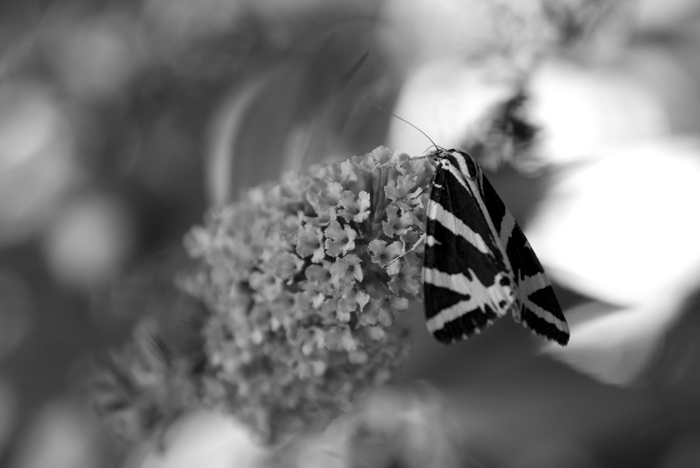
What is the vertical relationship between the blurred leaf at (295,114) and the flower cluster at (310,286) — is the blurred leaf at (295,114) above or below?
above

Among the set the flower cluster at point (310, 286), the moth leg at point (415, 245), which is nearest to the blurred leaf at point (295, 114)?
the flower cluster at point (310, 286)

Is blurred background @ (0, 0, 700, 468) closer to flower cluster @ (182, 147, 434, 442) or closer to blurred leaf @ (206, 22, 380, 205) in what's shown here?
blurred leaf @ (206, 22, 380, 205)

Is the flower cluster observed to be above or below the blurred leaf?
below

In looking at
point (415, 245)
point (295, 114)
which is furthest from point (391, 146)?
point (295, 114)

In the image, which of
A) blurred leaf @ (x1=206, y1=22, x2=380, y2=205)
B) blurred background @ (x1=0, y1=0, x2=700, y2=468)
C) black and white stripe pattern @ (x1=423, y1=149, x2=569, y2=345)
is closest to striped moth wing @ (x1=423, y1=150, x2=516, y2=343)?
black and white stripe pattern @ (x1=423, y1=149, x2=569, y2=345)

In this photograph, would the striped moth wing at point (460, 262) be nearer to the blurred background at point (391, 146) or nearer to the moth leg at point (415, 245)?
the moth leg at point (415, 245)

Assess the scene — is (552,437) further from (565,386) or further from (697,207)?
(697,207)
